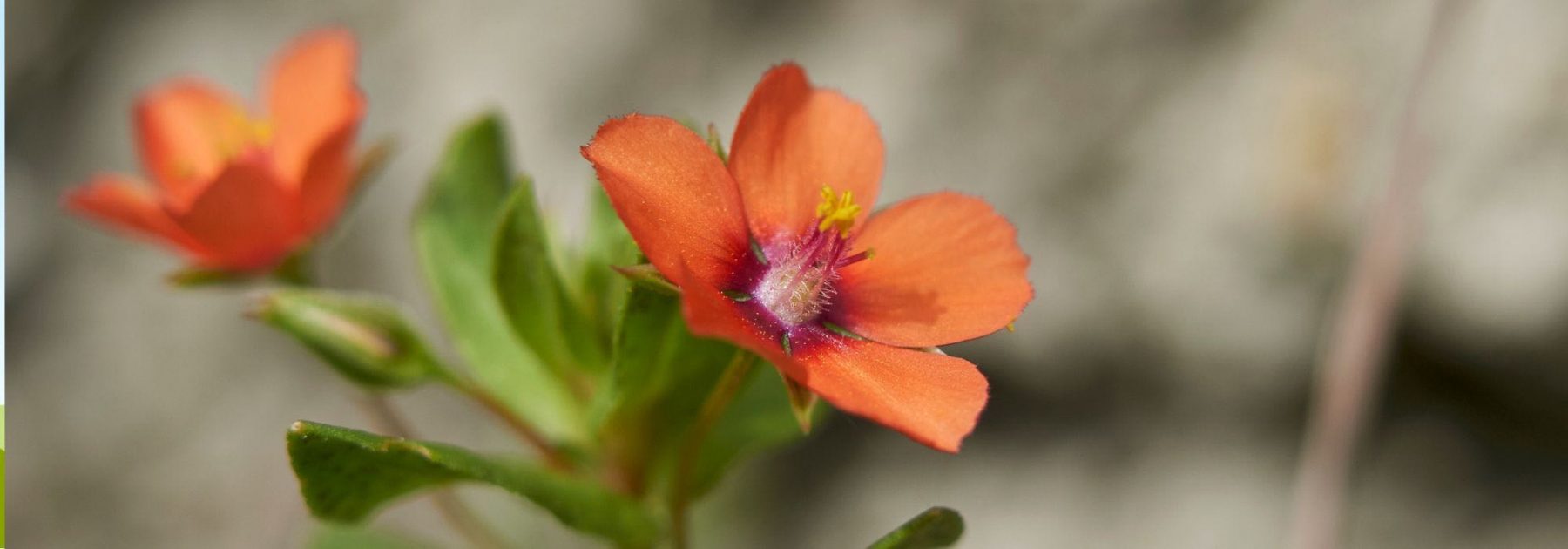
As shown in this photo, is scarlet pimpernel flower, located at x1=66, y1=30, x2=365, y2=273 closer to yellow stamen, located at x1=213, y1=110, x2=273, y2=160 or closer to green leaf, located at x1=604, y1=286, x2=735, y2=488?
yellow stamen, located at x1=213, y1=110, x2=273, y2=160

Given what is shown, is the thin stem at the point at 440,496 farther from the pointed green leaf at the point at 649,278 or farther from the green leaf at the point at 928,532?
the green leaf at the point at 928,532

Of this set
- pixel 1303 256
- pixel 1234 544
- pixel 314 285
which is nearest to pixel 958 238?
pixel 314 285

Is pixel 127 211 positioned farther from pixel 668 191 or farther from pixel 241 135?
pixel 668 191

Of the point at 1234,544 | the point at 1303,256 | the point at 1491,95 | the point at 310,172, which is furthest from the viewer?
the point at 1234,544

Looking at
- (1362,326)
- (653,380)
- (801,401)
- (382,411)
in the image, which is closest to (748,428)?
(653,380)

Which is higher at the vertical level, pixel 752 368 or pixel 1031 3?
pixel 1031 3

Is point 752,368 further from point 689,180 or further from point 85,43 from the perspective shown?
point 85,43
